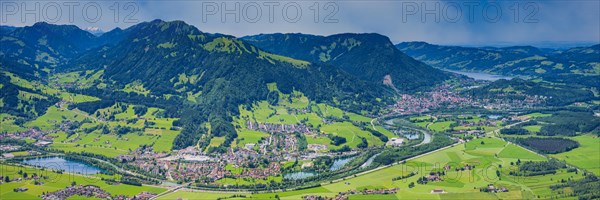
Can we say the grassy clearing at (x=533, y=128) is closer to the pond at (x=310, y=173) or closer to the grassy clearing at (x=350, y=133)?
the grassy clearing at (x=350, y=133)

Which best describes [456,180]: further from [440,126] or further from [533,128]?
[533,128]

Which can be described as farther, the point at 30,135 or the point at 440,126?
the point at 440,126

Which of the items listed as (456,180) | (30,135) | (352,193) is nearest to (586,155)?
(456,180)

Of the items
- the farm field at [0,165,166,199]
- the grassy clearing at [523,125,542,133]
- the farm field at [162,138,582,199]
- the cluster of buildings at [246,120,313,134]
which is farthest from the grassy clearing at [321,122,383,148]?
the farm field at [0,165,166,199]

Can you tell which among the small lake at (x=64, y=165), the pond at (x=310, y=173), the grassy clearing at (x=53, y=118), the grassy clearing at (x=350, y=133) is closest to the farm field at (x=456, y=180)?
the pond at (x=310, y=173)

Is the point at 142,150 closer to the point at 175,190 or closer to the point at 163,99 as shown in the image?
the point at 175,190

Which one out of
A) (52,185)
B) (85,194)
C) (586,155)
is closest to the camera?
(85,194)
